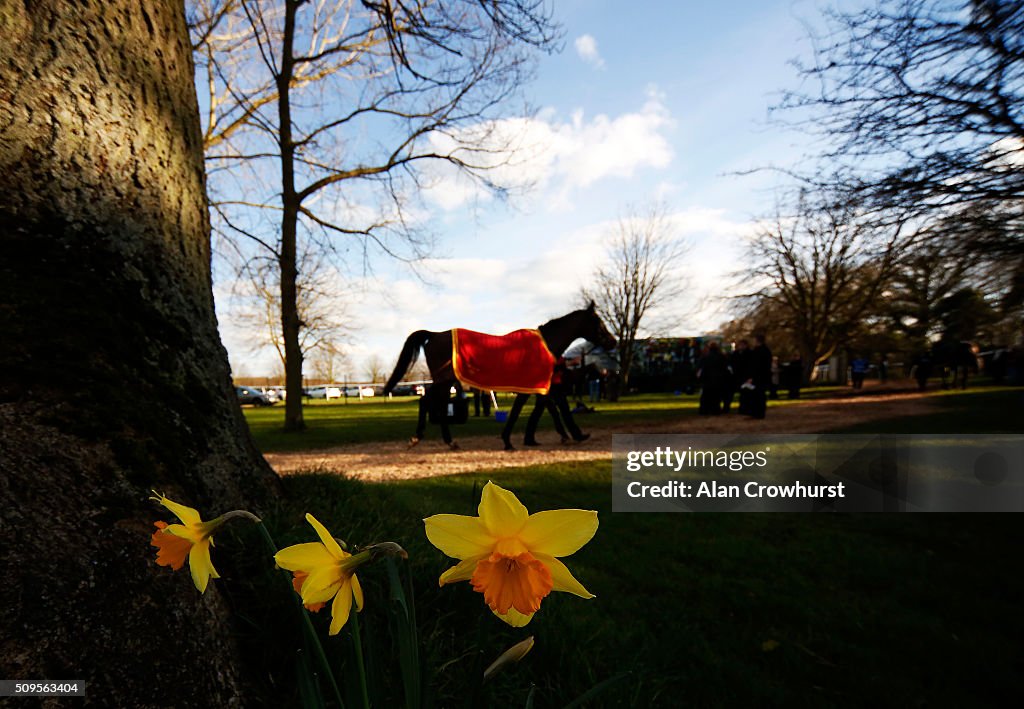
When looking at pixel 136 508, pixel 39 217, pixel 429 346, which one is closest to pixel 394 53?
pixel 429 346

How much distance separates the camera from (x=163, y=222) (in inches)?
90.3

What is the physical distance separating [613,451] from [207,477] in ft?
23.2

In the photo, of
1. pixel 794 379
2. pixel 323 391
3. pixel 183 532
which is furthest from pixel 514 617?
pixel 323 391

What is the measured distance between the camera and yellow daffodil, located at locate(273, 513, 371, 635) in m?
0.66

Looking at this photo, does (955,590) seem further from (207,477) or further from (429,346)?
(429,346)

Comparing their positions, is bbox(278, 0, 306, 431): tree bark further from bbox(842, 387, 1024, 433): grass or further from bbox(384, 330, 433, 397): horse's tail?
bbox(842, 387, 1024, 433): grass

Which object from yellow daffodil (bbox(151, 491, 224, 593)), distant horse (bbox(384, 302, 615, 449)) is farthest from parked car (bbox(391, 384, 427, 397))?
yellow daffodil (bbox(151, 491, 224, 593))

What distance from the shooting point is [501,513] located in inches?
25.8

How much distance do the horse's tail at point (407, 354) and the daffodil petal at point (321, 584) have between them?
8.38 meters

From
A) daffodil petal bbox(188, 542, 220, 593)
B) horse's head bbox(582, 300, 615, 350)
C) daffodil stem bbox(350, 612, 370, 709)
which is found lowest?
daffodil stem bbox(350, 612, 370, 709)

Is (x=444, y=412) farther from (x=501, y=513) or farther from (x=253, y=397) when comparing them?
(x=253, y=397)

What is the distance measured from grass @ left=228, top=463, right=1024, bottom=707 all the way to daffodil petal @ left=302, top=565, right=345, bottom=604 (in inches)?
5.2

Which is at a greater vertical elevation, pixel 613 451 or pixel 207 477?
pixel 207 477

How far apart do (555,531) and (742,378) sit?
13.3 m
